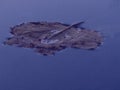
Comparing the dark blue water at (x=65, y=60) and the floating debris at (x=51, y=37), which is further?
the floating debris at (x=51, y=37)

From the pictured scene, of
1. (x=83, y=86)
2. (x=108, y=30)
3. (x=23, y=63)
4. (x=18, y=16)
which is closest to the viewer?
(x=83, y=86)

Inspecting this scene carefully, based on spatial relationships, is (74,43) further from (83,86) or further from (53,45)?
(83,86)

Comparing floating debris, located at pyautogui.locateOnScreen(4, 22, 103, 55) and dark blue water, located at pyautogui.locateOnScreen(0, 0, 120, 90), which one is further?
floating debris, located at pyautogui.locateOnScreen(4, 22, 103, 55)

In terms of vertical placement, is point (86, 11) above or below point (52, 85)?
above

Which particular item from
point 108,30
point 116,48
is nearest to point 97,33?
point 108,30
